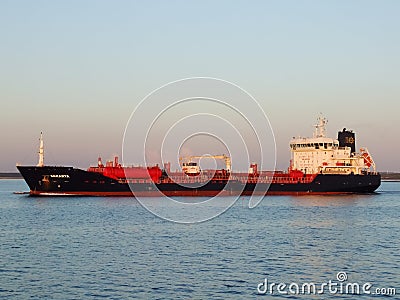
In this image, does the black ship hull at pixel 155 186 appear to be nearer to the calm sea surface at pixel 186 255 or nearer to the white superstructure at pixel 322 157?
the white superstructure at pixel 322 157

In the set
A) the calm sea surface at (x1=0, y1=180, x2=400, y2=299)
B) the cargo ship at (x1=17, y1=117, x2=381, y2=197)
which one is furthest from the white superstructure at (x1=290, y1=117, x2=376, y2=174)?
the calm sea surface at (x1=0, y1=180, x2=400, y2=299)

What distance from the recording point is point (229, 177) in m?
75.5

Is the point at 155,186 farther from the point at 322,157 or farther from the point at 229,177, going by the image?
the point at 322,157

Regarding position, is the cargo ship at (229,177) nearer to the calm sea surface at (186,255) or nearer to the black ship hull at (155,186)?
the black ship hull at (155,186)

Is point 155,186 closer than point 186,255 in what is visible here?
No

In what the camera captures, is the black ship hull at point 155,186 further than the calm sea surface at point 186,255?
Yes

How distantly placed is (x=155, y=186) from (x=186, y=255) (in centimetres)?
4420

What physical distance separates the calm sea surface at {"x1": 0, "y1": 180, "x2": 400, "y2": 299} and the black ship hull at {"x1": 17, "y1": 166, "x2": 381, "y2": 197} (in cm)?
2061

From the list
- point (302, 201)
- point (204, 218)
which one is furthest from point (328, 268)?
point (302, 201)

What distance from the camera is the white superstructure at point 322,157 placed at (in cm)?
8162

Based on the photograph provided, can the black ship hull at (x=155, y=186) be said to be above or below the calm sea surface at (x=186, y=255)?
above

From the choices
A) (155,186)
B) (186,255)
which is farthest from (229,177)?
(186,255)

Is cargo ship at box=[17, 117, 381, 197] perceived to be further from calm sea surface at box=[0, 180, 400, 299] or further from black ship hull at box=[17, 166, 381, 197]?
calm sea surface at box=[0, 180, 400, 299]

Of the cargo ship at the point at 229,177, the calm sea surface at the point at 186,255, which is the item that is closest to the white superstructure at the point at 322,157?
the cargo ship at the point at 229,177
